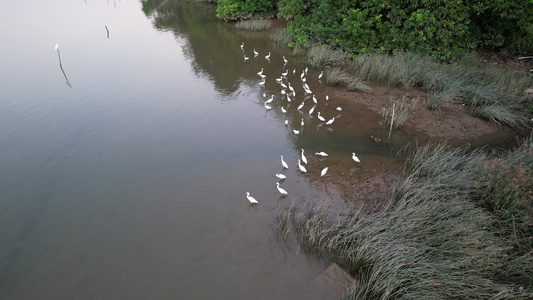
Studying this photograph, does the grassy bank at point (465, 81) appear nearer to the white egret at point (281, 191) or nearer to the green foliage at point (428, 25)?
the green foliage at point (428, 25)

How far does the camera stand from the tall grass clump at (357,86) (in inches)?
417

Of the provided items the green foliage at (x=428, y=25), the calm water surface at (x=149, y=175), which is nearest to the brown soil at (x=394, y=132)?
the calm water surface at (x=149, y=175)

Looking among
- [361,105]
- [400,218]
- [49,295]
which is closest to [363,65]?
[361,105]

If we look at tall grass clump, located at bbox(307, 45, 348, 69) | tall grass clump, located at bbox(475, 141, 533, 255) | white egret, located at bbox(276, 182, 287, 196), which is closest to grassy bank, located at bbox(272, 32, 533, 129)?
tall grass clump, located at bbox(307, 45, 348, 69)

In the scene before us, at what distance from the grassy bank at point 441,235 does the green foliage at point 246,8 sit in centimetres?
1840

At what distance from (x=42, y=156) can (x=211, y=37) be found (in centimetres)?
1344

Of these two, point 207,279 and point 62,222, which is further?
point 62,222

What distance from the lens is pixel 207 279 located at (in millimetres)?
→ 4930

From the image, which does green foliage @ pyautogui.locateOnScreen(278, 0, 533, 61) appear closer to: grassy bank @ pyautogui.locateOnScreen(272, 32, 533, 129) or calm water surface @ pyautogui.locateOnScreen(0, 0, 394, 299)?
grassy bank @ pyautogui.locateOnScreen(272, 32, 533, 129)

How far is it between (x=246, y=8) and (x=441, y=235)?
20.2 meters

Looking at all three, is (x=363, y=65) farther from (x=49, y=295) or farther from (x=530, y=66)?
(x=49, y=295)

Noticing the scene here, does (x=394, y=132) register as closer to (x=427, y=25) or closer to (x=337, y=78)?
(x=337, y=78)

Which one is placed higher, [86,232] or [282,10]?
[282,10]

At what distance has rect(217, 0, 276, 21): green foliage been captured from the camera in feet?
67.5
